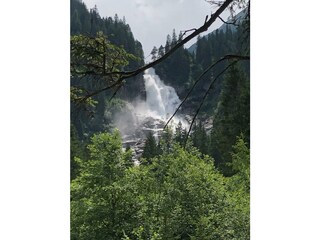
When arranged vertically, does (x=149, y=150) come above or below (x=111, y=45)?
below

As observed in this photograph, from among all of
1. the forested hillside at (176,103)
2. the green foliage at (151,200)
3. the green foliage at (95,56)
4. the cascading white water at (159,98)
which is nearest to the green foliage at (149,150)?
the forested hillside at (176,103)

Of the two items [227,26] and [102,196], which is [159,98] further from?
Result: [102,196]

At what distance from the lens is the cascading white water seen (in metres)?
1.84

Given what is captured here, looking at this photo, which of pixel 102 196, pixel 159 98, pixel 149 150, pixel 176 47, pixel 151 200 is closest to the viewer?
pixel 176 47

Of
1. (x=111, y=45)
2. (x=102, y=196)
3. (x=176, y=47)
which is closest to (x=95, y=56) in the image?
(x=111, y=45)

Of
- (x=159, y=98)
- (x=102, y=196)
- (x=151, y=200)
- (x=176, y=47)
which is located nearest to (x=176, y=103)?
(x=159, y=98)

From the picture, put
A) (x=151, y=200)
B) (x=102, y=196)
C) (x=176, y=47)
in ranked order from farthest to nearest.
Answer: (x=102, y=196)
(x=151, y=200)
(x=176, y=47)

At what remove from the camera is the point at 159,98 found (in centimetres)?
188

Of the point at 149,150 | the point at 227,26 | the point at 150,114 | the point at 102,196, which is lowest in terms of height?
the point at 102,196

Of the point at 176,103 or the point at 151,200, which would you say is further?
the point at 151,200

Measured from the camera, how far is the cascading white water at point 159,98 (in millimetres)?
1841

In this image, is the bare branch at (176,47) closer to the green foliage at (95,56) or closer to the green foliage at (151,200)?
the green foliage at (95,56)

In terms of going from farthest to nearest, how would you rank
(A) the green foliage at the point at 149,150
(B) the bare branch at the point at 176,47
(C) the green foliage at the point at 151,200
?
(C) the green foliage at the point at 151,200 → (A) the green foliage at the point at 149,150 → (B) the bare branch at the point at 176,47
